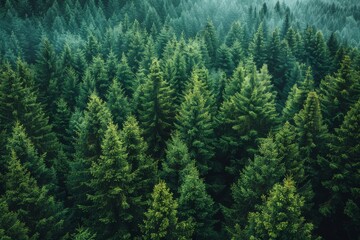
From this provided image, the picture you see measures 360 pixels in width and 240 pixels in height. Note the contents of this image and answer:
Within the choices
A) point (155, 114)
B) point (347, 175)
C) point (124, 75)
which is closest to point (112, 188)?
point (155, 114)

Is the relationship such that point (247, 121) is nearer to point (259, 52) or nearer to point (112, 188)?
point (112, 188)

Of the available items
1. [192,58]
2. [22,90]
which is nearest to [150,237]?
[22,90]

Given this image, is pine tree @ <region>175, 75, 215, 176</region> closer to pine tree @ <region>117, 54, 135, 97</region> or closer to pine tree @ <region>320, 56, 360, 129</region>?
pine tree @ <region>320, 56, 360, 129</region>

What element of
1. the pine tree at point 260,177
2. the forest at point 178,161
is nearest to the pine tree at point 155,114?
the forest at point 178,161

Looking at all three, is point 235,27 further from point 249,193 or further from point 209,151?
point 249,193

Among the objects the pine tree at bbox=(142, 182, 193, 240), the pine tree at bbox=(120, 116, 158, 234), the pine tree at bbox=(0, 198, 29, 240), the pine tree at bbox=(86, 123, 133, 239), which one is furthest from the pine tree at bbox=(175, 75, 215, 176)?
the pine tree at bbox=(0, 198, 29, 240)

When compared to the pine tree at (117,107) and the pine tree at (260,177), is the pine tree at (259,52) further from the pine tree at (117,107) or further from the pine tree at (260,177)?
the pine tree at (260,177)

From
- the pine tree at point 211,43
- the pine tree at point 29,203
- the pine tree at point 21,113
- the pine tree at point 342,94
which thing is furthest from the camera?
the pine tree at point 211,43
